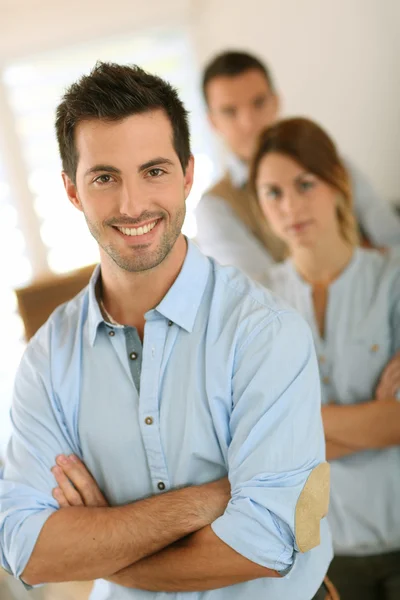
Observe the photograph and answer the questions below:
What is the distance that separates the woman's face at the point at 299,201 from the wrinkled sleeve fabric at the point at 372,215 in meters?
0.37

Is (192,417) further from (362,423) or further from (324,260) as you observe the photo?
(324,260)

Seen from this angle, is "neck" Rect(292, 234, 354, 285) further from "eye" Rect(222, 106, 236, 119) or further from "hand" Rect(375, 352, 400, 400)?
"eye" Rect(222, 106, 236, 119)

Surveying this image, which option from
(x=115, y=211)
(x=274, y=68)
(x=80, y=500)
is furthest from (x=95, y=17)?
(x=80, y=500)

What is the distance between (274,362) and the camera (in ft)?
3.75

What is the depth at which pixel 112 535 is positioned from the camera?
1145mm

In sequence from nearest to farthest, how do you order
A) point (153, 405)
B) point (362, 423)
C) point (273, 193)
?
point (153, 405) < point (362, 423) < point (273, 193)

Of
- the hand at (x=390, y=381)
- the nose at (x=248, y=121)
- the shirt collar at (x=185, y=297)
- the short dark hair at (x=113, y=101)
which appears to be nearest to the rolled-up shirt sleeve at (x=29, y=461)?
the shirt collar at (x=185, y=297)

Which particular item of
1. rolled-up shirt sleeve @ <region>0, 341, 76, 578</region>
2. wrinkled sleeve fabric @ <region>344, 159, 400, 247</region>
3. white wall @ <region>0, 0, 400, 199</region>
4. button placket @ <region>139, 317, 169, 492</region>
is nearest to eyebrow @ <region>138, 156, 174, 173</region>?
button placket @ <region>139, 317, 169, 492</region>

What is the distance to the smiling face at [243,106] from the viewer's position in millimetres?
2326

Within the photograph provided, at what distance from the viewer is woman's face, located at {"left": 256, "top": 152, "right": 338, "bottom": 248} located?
1.77 m

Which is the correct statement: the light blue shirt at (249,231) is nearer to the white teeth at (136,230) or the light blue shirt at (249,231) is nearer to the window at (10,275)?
the white teeth at (136,230)

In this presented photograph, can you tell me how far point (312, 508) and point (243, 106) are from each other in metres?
1.50

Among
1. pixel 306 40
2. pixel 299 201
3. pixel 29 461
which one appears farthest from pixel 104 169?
pixel 306 40

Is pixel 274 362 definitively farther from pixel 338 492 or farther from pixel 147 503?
pixel 338 492
